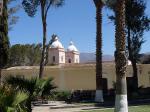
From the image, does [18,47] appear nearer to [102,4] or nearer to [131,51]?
[131,51]

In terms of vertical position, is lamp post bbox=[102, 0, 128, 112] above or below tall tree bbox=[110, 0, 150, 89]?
below

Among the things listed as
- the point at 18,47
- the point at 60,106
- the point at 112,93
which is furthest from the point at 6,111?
the point at 18,47

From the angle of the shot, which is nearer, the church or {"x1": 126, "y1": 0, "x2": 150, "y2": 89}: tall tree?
{"x1": 126, "y1": 0, "x2": 150, "y2": 89}: tall tree

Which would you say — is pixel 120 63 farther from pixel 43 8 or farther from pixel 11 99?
pixel 43 8

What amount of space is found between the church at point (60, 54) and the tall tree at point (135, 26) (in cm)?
4405

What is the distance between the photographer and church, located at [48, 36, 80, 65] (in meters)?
91.5

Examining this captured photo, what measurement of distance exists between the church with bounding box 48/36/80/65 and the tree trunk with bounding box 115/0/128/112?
7053 cm

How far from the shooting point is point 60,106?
2953cm

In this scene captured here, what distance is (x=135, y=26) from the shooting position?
44656mm

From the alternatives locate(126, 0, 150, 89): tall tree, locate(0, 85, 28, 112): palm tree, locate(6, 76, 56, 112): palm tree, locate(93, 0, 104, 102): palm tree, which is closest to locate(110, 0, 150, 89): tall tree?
locate(126, 0, 150, 89): tall tree

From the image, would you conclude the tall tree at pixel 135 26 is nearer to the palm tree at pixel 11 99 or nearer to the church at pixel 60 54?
the palm tree at pixel 11 99

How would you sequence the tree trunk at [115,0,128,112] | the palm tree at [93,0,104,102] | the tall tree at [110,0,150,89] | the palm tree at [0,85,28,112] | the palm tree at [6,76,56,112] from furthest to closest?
the tall tree at [110,0,150,89]
the palm tree at [93,0,104,102]
the palm tree at [6,76,56,112]
the tree trunk at [115,0,128,112]
the palm tree at [0,85,28,112]

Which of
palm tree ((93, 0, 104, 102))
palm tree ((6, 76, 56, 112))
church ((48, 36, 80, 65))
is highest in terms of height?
church ((48, 36, 80, 65))

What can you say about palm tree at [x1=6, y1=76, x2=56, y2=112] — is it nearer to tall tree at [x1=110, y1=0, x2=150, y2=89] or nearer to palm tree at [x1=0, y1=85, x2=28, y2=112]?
palm tree at [x1=0, y1=85, x2=28, y2=112]
